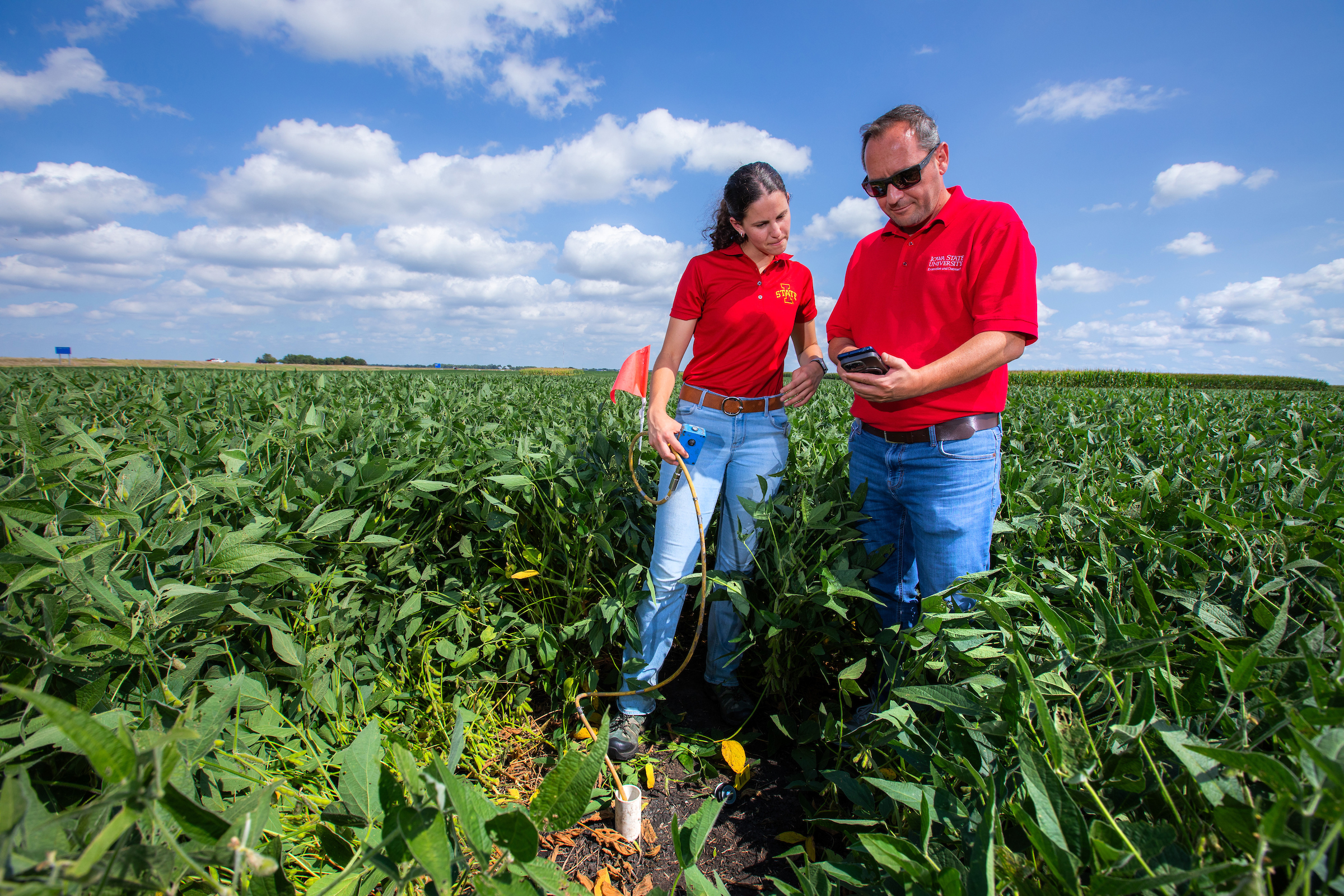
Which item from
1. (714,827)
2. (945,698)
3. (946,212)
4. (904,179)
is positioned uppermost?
(904,179)

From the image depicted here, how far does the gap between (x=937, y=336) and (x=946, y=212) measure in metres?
0.48

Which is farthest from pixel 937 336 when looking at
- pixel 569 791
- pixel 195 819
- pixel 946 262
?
pixel 195 819

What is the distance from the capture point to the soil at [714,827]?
6.97ft

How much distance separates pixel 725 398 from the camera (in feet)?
8.59

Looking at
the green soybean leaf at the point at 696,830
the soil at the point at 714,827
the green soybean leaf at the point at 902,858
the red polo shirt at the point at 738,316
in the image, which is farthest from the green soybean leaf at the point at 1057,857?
the red polo shirt at the point at 738,316

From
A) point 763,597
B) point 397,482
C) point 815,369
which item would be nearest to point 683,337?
point 815,369

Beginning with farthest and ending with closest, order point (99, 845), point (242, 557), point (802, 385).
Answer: point (802, 385) < point (242, 557) < point (99, 845)

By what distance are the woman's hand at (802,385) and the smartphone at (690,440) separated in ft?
1.41

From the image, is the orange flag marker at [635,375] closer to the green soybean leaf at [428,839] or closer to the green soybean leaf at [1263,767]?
the green soybean leaf at [428,839]

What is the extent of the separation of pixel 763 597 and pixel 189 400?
A: 5109mm

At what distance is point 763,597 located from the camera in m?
2.78

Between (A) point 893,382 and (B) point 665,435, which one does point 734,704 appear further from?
(A) point 893,382

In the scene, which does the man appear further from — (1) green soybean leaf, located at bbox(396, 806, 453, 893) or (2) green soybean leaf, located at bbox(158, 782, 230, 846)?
(2) green soybean leaf, located at bbox(158, 782, 230, 846)

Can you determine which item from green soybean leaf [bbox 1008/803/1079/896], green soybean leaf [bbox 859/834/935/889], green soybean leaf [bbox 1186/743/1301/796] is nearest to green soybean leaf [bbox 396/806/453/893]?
green soybean leaf [bbox 859/834/935/889]
